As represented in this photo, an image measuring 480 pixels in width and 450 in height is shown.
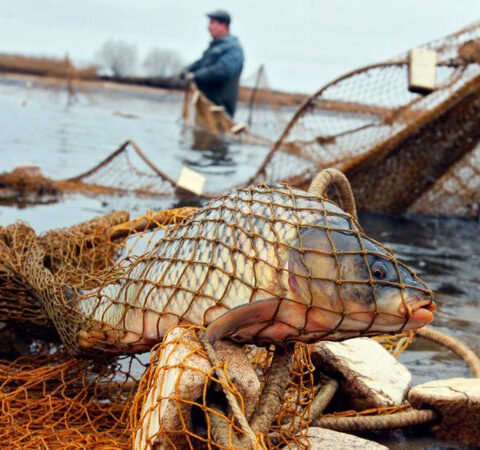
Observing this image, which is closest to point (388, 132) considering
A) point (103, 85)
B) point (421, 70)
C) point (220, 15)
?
point (421, 70)

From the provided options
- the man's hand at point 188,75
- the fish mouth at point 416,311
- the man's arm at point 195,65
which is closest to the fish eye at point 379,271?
the fish mouth at point 416,311

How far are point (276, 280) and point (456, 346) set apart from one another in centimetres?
239

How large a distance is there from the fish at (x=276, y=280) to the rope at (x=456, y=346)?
1795 mm

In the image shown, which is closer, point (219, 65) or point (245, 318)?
point (245, 318)

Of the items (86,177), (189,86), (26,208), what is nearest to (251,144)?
(189,86)

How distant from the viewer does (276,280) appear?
8.86 feet

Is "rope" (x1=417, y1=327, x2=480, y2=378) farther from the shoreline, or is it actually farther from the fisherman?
the shoreline

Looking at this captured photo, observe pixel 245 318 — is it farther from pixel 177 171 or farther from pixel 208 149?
pixel 208 149

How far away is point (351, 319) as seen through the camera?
8.74 feet

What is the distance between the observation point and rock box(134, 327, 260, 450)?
8.25ft

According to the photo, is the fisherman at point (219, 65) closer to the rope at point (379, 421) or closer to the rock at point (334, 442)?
the rope at point (379, 421)

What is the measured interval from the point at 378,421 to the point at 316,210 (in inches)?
44.8

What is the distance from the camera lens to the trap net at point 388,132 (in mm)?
7848

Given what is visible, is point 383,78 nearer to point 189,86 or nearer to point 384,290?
point 384,290
